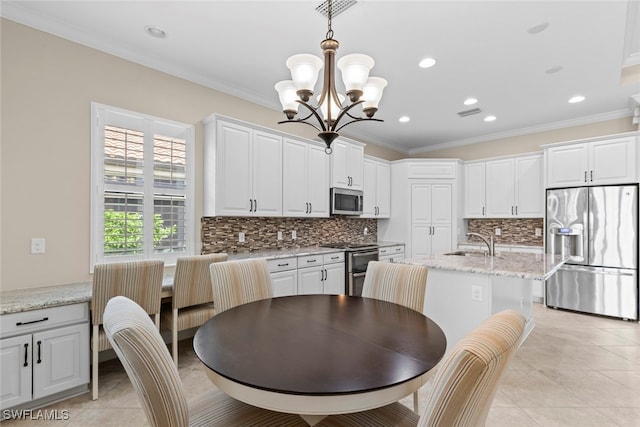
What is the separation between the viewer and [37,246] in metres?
2.43

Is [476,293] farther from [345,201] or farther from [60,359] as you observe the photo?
[60,359]

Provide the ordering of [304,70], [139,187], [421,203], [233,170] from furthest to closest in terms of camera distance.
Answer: [421,203]
[233,170]
[139,187]
[304,70]

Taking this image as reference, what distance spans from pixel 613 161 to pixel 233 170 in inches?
198

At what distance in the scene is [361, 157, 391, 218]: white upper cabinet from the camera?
544cm

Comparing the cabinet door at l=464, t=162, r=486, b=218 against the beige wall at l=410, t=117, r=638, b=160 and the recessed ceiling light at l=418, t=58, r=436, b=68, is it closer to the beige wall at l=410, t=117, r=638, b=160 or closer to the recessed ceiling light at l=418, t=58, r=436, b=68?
the beige wall at l=410, t=117, r=638, b=160

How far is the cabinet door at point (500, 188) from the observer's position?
5.35 m

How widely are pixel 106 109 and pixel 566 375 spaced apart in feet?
15.3

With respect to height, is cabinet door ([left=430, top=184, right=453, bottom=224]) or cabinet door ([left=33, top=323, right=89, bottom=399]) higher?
cabinet door ([left=430, top=184, right=453, bottom=224])

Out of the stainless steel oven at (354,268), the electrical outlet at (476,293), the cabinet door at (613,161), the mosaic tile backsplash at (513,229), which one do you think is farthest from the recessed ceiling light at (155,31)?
the mosaic tile backsplash at (513,229)

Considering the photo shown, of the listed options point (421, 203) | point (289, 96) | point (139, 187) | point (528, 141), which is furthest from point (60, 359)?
point (528, 141)

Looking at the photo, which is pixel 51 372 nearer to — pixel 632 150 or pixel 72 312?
pixel 72 312

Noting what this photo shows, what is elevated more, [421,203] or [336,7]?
[336,7]

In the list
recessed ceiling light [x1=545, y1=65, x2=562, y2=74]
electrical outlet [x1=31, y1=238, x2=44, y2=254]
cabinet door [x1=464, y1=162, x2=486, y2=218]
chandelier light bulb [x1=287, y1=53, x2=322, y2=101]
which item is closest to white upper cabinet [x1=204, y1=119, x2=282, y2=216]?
electrical outlet [x1=31, y1=238, x2=44, y2=254]

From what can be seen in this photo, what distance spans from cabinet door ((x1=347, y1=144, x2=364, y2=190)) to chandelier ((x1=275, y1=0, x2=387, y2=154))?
9.02 feet
